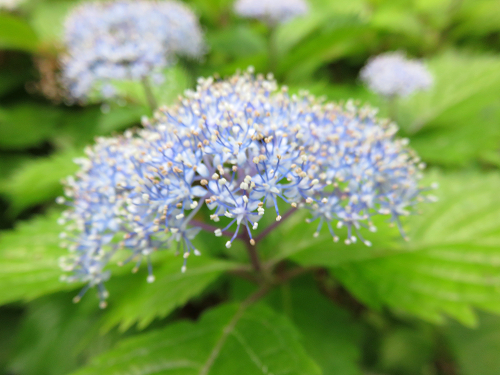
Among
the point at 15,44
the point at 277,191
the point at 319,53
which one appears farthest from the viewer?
the point at 15,44

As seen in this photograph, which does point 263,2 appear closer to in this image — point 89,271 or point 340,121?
point 340,121

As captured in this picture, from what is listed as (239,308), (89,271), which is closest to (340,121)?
(239,308)

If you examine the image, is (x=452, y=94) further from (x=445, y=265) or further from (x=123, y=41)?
(x=123, y=41)

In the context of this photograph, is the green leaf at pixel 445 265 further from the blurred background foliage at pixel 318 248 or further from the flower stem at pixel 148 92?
the flower stem at pixel 148 92

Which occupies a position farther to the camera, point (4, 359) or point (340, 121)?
point (4, 359)

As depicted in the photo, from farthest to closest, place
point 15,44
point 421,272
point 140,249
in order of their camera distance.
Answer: point 15,44 → point 421,272 → point 140,249

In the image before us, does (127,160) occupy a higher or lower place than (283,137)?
higher

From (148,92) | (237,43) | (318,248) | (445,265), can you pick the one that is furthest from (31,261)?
(237,43)
